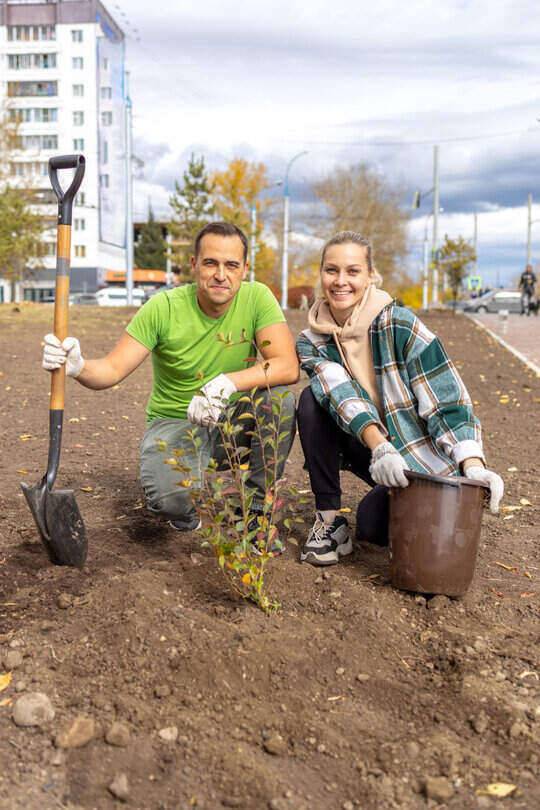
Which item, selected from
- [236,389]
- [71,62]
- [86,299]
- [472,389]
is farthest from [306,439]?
[71,62]

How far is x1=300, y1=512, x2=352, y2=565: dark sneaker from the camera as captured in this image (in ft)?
9.73

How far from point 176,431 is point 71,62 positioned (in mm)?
62658

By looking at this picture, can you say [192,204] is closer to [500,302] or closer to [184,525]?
[500,302]

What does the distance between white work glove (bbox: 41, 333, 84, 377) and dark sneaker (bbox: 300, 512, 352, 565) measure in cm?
118

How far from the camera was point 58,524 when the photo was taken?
2.77m

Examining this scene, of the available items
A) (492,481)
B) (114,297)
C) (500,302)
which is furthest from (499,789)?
(114,297)

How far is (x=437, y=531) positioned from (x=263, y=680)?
855 millimetres

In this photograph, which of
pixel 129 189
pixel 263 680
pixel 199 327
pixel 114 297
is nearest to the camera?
pixel 263 680

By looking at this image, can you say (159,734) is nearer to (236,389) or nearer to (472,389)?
(236,389)

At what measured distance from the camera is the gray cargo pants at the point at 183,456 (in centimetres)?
321

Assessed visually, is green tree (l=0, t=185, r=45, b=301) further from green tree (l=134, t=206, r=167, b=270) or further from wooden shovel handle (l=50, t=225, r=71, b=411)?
green tree (l=134, t=206, r=167, b=270)

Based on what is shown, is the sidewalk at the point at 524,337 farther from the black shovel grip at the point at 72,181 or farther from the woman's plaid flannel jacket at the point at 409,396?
the black shovel grip at the point at 72,181

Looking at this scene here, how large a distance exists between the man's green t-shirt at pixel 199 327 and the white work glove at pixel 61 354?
392mm

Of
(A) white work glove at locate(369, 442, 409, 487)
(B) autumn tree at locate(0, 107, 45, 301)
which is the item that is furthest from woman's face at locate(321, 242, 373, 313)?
(B) autumn tree at locate(0, 107, 45, 301)
